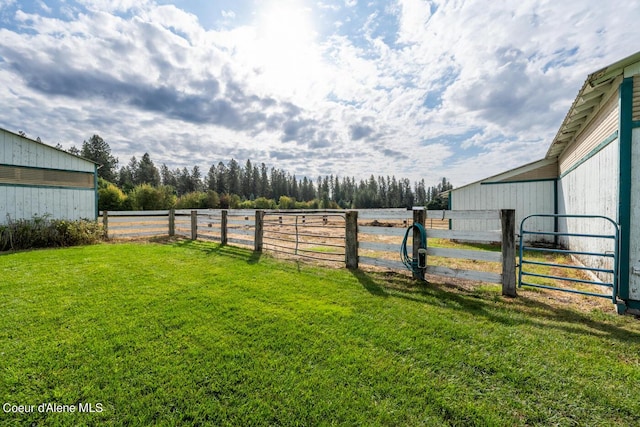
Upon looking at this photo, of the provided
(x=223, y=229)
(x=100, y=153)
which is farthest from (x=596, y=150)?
(x=100, y=153)

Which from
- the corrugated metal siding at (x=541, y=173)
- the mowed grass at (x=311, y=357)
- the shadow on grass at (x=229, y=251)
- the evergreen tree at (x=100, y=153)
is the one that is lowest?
the mowed grass at (x=311, y=357)

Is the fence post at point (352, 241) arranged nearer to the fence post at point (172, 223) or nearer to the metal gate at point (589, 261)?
the metal gate at point (589, 261)

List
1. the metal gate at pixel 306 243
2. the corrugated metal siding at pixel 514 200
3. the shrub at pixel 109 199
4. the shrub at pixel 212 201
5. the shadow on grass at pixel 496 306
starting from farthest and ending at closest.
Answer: the shrub at pixel 212 201, the shrub at pixel 109 199, the corrugated metal siding at pixel 514 200, the metal gate at pixel 306 243, the shadow on grass at pixel 496 306

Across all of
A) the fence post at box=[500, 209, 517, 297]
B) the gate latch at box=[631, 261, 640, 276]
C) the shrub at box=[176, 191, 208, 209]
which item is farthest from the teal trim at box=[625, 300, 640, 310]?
the shrub at box=[176, 191, 208, 209]

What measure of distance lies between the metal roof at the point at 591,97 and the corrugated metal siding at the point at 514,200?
2575mm

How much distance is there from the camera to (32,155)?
31.6ft

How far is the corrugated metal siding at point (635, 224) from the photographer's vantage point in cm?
376

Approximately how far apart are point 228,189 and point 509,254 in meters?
60.6

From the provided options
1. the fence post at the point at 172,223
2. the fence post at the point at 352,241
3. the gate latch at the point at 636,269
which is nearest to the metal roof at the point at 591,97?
the gate latch at the point at 636,269

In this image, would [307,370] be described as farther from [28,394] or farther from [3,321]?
[3,321]

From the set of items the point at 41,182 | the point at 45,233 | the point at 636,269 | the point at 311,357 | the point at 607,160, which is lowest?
the point at 311,357

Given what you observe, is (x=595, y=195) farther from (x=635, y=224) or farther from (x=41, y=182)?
(x=41, y=182)

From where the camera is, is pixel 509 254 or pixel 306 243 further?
pixel 306 243

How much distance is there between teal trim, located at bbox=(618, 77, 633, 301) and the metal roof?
8.7 inches
